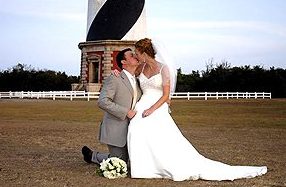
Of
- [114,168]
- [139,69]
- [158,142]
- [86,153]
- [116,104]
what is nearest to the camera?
[114,168]

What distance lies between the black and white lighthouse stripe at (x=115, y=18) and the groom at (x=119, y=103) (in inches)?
1167

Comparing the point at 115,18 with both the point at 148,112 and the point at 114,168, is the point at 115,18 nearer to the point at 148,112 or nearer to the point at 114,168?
the point at 148,112

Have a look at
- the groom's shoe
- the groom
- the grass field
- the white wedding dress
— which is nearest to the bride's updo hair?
the groom

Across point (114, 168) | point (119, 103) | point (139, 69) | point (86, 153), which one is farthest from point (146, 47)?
point (86, 153)

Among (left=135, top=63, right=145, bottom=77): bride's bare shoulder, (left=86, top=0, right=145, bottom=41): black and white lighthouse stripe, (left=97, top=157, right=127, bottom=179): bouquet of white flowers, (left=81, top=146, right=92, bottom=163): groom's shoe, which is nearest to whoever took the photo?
(left=97, top=157, right=127, bottom=179): bouquet of white flowers

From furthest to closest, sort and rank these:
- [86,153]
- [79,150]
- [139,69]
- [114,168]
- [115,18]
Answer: [115,18] < [79,150] < [86,153] < [139,69] < [114,168]

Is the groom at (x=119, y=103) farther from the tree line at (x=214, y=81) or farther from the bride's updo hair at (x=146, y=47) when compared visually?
the tree line at (x=214, y=81)

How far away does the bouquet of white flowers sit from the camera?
669 cm

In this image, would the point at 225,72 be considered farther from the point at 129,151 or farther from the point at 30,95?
the point at 129,151

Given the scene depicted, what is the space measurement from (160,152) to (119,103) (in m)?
0.81

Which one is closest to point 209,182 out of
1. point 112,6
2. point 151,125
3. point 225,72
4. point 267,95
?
point 151,125

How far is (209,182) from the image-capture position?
653cm

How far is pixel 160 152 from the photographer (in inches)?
267

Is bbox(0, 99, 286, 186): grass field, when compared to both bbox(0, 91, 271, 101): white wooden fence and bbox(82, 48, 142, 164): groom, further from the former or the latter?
bbox(0, 91, 271, 101): white wooden fence
